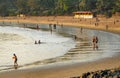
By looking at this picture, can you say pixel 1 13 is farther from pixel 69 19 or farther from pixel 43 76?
pixel 43 76

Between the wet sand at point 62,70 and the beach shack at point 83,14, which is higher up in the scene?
the wet sand at point 62,70

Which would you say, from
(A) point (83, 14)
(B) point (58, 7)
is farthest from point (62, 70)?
(B) point (58, 7)

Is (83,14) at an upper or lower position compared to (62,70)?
lower

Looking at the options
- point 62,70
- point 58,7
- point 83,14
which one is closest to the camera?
point 62,70

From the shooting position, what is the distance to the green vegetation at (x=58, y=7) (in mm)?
94350

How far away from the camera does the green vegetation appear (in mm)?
94350

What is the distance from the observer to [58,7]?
114312 millimetres

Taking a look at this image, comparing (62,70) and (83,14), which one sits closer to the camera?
(62,70)

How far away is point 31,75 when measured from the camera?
24.2 meters

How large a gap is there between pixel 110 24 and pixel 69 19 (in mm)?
26036

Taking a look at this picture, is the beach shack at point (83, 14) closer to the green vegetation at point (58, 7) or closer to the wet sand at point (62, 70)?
the green vegetation at point (58, 7)

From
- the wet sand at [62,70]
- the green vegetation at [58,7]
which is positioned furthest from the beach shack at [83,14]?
the wet sand at [62,70]

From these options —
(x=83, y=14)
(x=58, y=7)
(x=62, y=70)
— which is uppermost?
(x=62, y=70)

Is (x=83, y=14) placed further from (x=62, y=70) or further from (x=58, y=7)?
(x=62, y=70)
